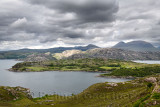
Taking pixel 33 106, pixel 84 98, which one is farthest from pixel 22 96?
pixel 84 98

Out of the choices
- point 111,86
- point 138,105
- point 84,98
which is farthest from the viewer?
point 111,86

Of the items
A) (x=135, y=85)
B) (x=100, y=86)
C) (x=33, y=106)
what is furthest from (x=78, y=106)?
(x=135, y=85)

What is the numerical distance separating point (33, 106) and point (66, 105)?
73.8 ft

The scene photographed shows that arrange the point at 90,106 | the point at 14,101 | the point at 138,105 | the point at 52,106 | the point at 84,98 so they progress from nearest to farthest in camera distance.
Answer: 1. the point at 138,105
2. the point at 90,106
3. the point at 52,106
4. the point at 14,101
5. the point at 84,98

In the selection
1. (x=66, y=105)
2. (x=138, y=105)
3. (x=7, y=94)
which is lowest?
(x=66, y=105)

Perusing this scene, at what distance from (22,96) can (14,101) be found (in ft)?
41.7

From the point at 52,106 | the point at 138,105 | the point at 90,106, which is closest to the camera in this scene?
the point at 138,105

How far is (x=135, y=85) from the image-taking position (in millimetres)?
139375

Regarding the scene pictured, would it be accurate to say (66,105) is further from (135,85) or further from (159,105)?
(135,85)

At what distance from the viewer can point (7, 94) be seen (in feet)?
350

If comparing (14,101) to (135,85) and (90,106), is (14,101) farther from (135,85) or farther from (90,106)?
(135,85)

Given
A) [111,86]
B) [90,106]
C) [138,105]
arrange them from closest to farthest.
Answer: [138,105], [90,106], [111,86]

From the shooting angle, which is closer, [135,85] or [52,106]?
[52,106]

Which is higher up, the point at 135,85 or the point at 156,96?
the point at 156,96
